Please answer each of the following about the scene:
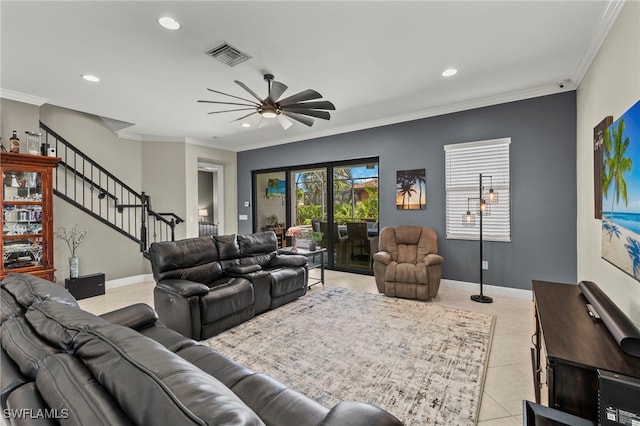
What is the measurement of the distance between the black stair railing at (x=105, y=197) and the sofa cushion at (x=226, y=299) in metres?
2.77

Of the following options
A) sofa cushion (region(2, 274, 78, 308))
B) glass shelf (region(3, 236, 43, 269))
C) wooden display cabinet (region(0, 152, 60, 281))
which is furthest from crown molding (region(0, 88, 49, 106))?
sofa cushion (region(2, 274, 78, 308))

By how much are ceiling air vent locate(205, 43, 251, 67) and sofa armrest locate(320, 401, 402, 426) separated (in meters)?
3.06

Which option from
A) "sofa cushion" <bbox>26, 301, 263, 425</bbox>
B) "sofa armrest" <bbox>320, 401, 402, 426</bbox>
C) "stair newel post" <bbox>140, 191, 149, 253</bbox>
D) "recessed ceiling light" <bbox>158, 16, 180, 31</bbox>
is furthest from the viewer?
"stair newel post" <bbox>140, 191, 149, 253</bbox>

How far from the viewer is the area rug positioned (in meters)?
Result: 2.01

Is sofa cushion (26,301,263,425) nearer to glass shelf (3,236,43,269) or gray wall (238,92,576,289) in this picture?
glass shelf (3,236,43,269)

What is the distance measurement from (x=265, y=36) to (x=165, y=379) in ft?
9.27

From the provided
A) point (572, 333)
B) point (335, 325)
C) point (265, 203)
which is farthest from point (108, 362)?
point (265, 203)

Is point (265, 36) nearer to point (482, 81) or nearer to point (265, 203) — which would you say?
point (482, 81)

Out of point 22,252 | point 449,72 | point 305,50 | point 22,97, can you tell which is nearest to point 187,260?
point 22,252

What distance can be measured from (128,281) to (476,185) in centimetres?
634

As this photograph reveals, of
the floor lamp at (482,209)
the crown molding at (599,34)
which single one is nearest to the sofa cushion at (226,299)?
the floor lamp at (482,209)

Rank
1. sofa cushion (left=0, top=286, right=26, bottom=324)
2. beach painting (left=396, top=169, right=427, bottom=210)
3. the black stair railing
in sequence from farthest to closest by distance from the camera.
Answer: beach painting (left=396, top=169, right=427, bottom=210) → the black stair railing → sofa cushion (left=0, top=286, right=26, bottom=324)

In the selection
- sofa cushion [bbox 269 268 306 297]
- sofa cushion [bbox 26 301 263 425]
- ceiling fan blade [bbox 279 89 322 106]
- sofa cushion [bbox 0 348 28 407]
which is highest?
ceiling fan blade [bbox 279 89 322 106]

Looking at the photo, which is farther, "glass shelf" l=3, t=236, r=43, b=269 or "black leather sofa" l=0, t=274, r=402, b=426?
"glass shelf" l=3, t=236, r=43, b=269
